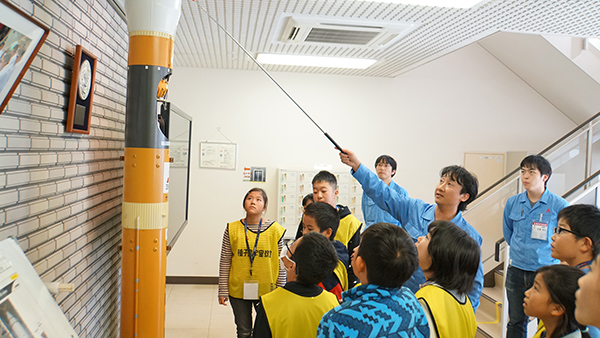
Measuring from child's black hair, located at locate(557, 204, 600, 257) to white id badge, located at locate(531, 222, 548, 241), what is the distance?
900 mm

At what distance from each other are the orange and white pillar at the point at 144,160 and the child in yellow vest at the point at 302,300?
2.87 ft

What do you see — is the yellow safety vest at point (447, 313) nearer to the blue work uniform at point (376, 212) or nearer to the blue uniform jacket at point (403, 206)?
the blue uniform jacket at point (403, 206)

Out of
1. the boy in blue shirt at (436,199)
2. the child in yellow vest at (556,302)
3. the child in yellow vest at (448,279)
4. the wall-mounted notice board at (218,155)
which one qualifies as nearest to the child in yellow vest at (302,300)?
the child in yellow vest at (448,279)

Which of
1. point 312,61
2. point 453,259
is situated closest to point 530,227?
point 453,259

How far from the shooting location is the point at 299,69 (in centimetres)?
572

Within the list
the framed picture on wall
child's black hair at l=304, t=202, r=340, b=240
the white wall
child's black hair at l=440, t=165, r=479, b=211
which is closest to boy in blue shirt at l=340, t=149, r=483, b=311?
child's black hair at l=440, t=165, r=479, b=211

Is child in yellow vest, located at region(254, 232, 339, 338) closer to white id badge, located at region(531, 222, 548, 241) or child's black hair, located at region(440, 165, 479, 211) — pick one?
child's black hair, located at region(440, 165, 479, 211)

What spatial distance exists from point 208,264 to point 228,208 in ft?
2.73

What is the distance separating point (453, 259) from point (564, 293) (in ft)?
1.52

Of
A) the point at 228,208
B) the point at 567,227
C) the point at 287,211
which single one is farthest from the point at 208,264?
the point at 567,227

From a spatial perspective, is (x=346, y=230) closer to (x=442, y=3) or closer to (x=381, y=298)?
(x=381, y=298)

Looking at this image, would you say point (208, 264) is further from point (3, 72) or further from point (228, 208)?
point (3, 72)

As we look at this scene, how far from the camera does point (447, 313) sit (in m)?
1.66

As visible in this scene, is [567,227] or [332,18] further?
[332,18]
